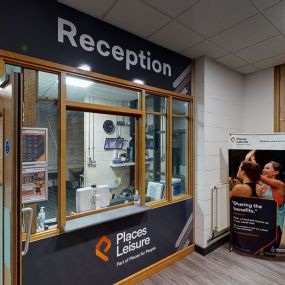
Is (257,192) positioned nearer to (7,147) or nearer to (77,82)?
(77,82)

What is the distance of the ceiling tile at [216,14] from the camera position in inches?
79.3

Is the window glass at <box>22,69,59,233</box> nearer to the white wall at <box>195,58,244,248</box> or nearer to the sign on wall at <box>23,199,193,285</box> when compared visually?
the sign on wall at <box>23,199,193,285</box>

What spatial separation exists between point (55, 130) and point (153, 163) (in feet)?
5.21

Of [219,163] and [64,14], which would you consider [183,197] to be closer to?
[219,163]

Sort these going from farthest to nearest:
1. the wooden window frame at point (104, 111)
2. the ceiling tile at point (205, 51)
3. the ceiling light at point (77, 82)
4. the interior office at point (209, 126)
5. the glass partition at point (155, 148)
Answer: the interior office at point (209, 126), the glass partition at point (155, 148), the ceiling tile at point (205, 51), the ceiling light at point (77, 82), the wooden window frame at point (104, 111)

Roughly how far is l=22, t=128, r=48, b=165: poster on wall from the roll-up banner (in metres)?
2.81

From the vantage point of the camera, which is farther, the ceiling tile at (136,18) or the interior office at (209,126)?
the interior office at (209,126)

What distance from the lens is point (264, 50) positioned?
300cm

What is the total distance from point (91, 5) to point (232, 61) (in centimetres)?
242

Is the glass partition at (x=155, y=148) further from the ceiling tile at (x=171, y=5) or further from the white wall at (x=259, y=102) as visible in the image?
the white wall at (x=259, y=102)

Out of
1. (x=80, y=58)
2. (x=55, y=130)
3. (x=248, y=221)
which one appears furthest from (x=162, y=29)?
(x=248, y=221)

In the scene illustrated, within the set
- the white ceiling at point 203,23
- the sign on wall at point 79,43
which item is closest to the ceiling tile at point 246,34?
the white ceiling at point 203,23

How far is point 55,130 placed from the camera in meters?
2.05

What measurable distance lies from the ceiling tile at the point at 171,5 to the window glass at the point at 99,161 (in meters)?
1.29
